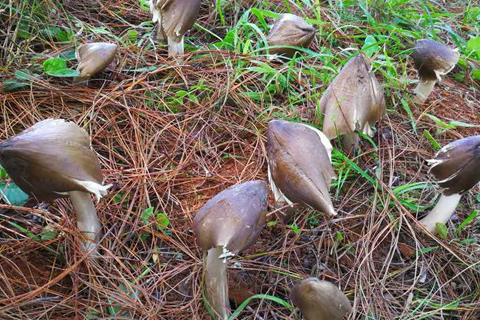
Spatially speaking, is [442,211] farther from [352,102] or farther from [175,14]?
[175,14]

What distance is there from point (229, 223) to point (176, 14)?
148 cm

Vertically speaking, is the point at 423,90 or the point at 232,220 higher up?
the point at 232,220

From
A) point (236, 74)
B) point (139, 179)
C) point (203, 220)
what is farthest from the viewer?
point (236, 74)

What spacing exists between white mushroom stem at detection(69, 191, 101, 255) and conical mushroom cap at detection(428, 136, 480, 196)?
1389 mm

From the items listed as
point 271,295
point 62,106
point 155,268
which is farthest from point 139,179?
point 271,295

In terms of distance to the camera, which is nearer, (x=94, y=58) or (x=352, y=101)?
(x=352, y=101)

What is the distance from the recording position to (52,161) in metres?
1.66

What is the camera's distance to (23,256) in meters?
1.95

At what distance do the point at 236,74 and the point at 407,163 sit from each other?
1.03 metres

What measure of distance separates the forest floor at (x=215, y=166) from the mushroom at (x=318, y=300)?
192 mm

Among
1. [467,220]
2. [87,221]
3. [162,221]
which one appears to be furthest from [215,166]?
[467,220]

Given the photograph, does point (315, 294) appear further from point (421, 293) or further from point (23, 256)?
point (23, 256)

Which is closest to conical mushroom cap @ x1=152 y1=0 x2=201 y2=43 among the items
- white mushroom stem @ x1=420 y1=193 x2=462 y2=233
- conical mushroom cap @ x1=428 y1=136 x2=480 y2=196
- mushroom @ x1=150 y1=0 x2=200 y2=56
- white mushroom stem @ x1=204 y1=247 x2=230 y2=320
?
mushroom @ x1=150 y1=0 x2=200 y2=56

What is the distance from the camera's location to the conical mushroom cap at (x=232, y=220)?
5.24 feet
